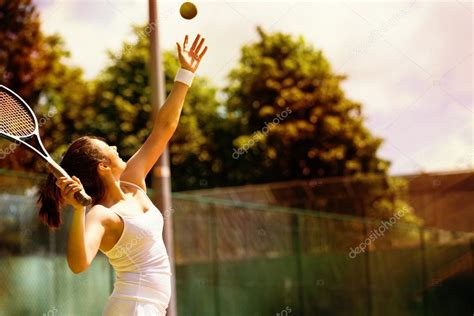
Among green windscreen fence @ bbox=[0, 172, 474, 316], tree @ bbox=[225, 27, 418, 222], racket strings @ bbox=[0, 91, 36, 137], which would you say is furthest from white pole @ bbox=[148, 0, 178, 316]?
tree @ bbox=[225, 27, 418, 222]

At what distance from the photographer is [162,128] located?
440 cm

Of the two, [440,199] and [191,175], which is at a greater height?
[191,175]

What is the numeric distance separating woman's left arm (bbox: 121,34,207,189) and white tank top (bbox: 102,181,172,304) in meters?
0.45

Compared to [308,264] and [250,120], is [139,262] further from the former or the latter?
[250,120]

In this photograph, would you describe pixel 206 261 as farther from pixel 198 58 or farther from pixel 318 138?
pixel 318 138

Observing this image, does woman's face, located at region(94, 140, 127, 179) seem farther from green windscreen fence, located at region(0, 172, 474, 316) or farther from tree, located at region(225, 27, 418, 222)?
tree, located at region(225, 27, 418, 222)

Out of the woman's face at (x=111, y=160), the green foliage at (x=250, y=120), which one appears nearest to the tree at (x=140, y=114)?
the green foliage at (x=250, y=120)

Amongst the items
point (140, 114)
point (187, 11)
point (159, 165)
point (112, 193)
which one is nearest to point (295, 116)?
point (140, 114)

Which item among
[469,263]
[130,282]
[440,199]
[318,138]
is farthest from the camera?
[318,138]

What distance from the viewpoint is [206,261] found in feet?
39.5

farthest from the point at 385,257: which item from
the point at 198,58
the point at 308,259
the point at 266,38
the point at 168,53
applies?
the point at 168,53

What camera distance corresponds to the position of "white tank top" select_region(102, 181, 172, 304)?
376 centimetres

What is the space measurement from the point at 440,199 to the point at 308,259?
20.8 ft

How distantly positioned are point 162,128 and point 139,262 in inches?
33.4
